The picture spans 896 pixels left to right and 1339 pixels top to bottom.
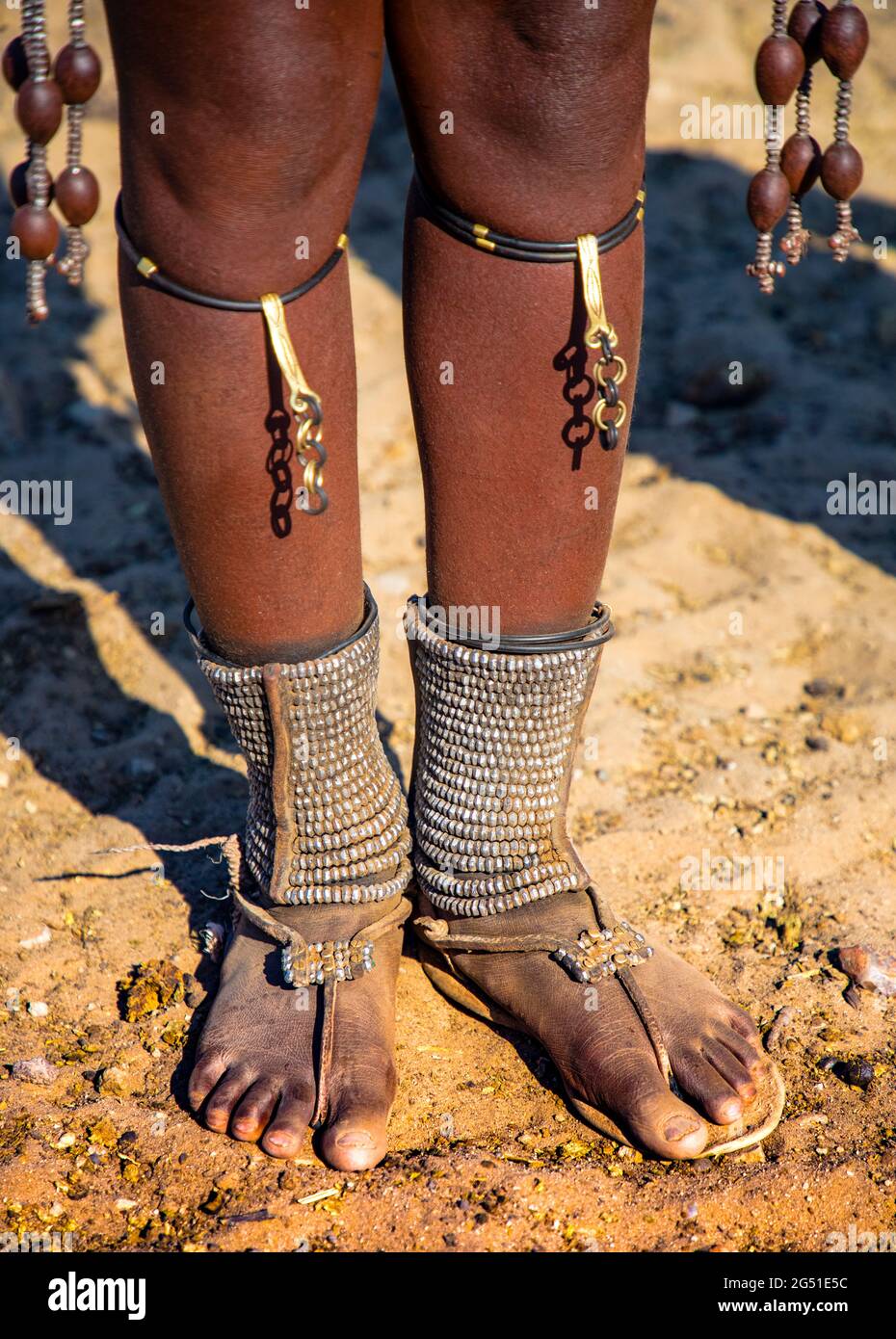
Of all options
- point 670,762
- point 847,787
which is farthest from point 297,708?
point 847,787

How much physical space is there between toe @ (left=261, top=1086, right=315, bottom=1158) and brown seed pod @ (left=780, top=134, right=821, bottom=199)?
1.29 m

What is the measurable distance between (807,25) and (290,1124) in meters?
1.47

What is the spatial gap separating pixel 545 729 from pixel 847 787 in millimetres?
849

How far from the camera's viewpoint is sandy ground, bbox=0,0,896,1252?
59.7 inches

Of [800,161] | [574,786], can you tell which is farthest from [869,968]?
[800,161]

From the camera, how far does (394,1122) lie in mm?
1635

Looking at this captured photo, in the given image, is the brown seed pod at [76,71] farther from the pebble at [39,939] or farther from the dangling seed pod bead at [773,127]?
the pebble at [39,939]

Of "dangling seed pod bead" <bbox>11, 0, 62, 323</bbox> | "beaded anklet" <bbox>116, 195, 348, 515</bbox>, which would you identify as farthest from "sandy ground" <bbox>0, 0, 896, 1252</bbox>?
"dangling seed pod bead" <bbox>11, 0, 62, 323</bbox>

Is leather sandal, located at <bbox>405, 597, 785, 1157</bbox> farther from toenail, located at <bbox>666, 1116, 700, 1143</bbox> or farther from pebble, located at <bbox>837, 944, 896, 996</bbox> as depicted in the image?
pebble, located at <bbox>837, 944, 896, 996</bbox>

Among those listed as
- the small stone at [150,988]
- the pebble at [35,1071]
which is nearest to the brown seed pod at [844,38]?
the small stone at [150,988]

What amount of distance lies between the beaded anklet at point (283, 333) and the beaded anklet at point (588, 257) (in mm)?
202

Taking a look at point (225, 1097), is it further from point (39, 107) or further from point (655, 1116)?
point (39, 107)

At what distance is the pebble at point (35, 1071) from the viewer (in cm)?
167

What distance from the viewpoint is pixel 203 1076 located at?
1.63m
